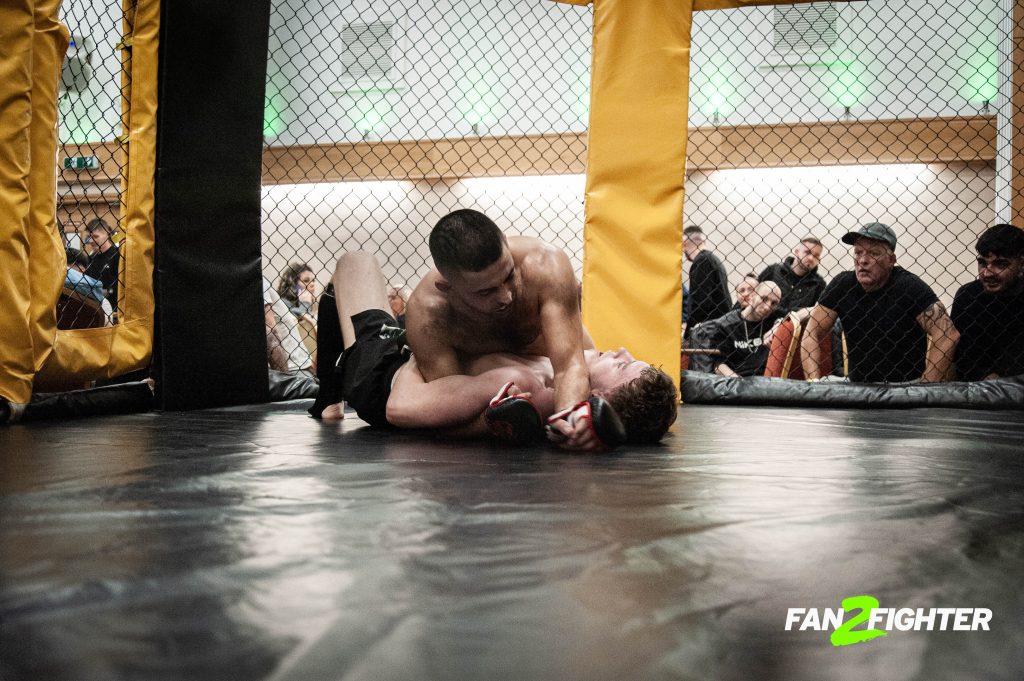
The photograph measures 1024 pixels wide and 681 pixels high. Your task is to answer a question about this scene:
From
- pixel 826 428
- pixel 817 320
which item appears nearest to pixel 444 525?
pixel 826 428

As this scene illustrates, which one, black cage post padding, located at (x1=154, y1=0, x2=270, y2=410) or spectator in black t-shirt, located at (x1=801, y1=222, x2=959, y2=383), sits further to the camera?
spectator in black t-shirt, located at (x1=801, y1=222, x2=959, y2=383)

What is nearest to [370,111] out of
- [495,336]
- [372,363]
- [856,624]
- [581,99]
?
[581,99]

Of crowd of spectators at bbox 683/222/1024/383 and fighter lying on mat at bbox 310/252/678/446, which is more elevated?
crowd of spectators at bbox 683/222/1024/383

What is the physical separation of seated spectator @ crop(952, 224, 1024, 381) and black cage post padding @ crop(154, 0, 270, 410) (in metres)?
3.20

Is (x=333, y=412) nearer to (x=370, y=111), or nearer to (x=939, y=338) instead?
(x=939, y=338)

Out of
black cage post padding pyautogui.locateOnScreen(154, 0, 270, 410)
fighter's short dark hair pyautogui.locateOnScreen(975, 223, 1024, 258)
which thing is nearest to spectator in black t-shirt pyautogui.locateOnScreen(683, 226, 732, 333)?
fighter's short dark hair pyautogui.locateOnScreen(975, 223, 1024, 258)

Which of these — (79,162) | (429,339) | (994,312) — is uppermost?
(79,162)

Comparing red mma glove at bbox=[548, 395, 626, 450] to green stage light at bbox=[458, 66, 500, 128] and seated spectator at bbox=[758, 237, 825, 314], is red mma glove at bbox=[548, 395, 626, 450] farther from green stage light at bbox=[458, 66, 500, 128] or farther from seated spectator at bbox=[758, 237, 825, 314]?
green stage light at bbox=[458, 66, 500, 128]

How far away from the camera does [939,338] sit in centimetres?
353

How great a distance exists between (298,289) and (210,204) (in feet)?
7.81

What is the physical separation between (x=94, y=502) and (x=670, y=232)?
2.68 meters

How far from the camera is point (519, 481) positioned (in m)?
1.54

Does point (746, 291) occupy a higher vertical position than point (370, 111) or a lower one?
lower

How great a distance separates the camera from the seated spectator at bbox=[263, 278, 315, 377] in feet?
14.9
